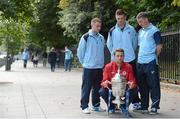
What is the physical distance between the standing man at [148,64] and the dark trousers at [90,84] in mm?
834

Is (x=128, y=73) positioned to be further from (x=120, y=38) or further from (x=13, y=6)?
(x=13, y=6)

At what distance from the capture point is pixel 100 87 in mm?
10648

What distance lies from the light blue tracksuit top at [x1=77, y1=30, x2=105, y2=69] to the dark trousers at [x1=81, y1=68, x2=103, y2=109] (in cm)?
12

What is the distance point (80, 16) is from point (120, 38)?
23.9m

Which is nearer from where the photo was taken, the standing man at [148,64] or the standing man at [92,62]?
the standing man at [148,64]

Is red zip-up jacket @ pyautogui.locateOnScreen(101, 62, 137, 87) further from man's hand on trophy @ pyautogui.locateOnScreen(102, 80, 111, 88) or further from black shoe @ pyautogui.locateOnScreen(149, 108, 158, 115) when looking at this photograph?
black shoe @ pyautogui.locateOnScreen(149, 108, 158, 115)

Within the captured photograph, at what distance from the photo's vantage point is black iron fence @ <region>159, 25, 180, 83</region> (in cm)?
1788

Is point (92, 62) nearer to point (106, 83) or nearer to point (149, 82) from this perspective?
point (106, 83)

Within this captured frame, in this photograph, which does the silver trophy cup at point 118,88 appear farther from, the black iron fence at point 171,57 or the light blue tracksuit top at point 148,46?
the black iron fence at point 171,57

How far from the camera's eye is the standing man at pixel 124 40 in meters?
10.4

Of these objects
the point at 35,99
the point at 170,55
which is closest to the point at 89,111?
the point at 35,99

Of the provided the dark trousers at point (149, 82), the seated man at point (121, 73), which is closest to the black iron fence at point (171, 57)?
the dark trousers at point (149, 82)

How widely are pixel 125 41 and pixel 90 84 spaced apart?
3.67ft

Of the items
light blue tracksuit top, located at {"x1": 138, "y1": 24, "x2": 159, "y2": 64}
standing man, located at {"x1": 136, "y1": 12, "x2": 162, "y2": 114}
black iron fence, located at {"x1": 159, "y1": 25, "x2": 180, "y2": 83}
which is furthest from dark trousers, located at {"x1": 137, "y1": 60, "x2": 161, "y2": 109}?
black iron fence, located at {"x1": 159, "y1": 25, "x2": 180, "y2": 83}
